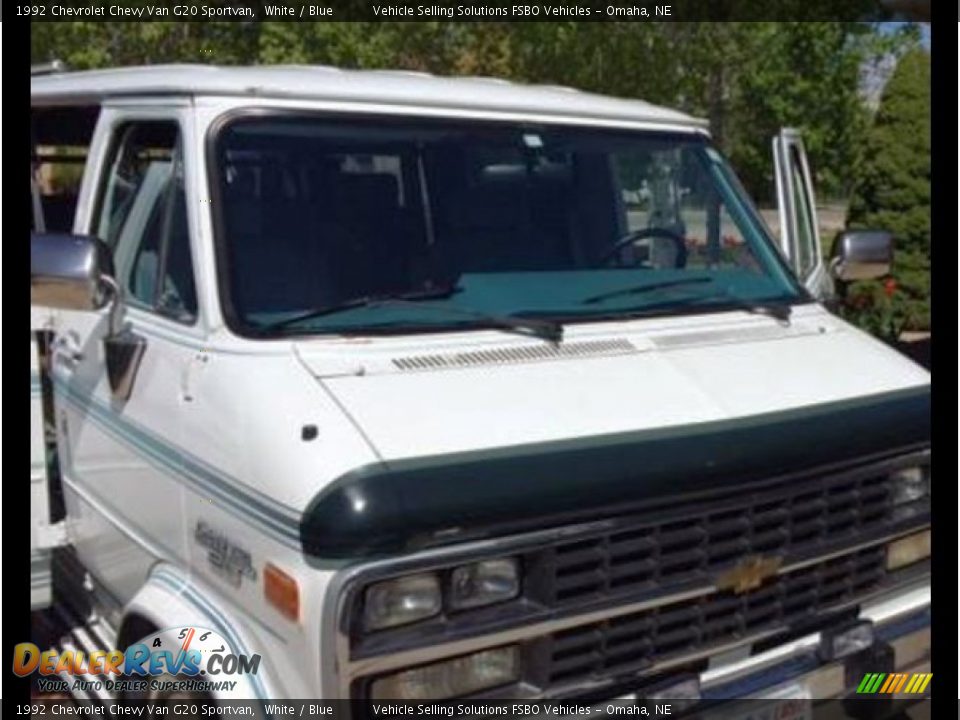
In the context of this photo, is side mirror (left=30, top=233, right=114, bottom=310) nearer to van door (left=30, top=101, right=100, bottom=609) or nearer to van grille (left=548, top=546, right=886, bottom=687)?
van door (left=30, top=101, right=100, bottom=609)

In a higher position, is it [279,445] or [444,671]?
[279,445]

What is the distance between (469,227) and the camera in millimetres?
3678

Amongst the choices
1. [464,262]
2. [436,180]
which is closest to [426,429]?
[464,262]

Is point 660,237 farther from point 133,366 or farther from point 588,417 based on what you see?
point 133,366

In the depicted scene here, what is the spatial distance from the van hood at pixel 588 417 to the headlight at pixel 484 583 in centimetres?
12

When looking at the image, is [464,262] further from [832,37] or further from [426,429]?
[832,37]

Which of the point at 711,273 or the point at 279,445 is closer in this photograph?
the point at 279,445

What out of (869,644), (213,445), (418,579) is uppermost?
(213,445)

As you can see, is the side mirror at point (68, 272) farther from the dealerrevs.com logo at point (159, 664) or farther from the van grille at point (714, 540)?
the van grille at point (714, 540)

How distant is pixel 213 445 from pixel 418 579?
72 cm

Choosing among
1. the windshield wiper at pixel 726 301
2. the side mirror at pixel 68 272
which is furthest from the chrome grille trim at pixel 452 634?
the side mirror at pixel 68 272

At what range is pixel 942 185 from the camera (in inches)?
172

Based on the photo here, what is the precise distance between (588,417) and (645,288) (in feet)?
3.02

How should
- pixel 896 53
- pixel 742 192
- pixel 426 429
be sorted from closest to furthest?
pixel 426 429 → pixel 742 192 → pixel 896 53
